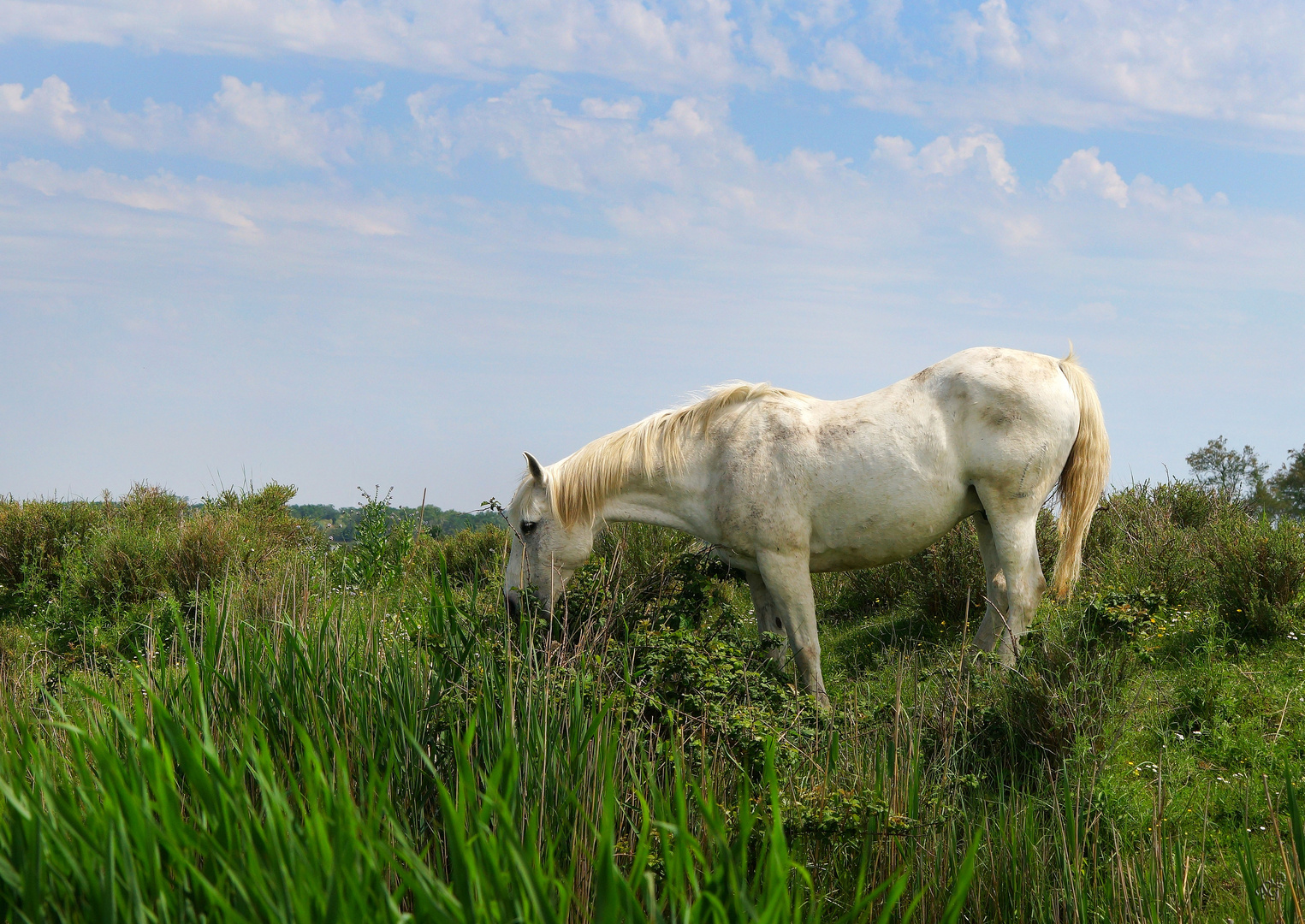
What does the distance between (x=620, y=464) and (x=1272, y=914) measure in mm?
3936

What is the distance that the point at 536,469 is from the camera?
5766mm

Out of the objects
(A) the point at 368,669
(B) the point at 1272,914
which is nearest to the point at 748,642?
(A) the point at 368,669

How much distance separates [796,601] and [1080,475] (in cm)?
218

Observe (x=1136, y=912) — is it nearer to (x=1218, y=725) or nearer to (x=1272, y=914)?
(x=1272, y=914)

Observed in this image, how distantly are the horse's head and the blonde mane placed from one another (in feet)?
0.14

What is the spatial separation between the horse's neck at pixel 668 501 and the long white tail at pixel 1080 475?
245 centimetres

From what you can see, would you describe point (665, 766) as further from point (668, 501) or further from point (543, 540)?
point (668, 501)

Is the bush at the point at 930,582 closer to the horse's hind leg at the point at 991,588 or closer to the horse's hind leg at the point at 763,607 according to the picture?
the horse's hind leg at the point at 991,588

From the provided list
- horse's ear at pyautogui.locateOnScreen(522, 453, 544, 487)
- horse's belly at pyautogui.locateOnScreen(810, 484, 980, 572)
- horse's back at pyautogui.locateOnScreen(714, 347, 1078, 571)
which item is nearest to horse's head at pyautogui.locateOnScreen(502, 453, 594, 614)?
horse's ear at pyautogui.locateOnScreen(522, 453, 544, 487)

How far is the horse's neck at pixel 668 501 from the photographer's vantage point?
19.5 feet

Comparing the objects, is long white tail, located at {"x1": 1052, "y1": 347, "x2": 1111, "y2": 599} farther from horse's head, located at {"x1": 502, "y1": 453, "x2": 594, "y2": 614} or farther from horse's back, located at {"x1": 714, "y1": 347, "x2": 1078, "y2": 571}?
horse's head, located at {"x1": 502, "y1": 453, "x2": 594, "y2": 614}

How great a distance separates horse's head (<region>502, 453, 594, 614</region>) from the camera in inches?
229

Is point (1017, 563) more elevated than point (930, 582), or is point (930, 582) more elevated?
point (1017, 563)

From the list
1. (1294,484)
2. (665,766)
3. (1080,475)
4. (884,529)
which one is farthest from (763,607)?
(1294,484)
